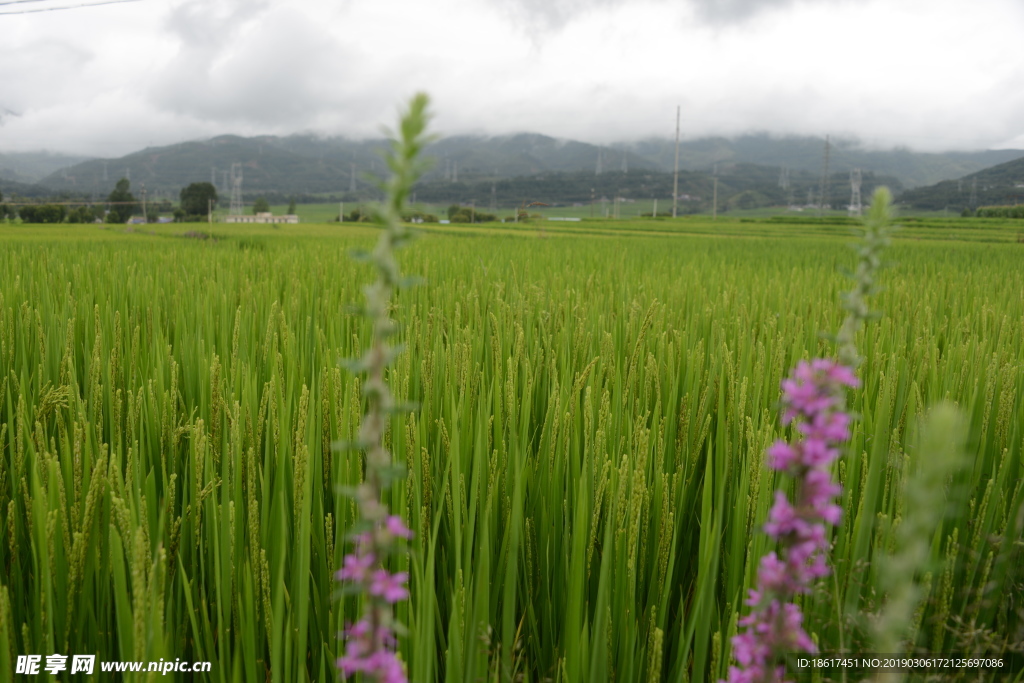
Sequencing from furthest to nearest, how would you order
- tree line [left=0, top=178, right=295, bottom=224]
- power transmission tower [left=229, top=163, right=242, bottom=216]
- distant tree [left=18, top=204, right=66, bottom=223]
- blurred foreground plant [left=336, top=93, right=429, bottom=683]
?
power transmission tower [left=229, top=163, right=242, bottom=216] < tree line [left=0, top=178, right=295, bottom=224] < distant tree [left=18, top=204, right=66, bottom=223] < blurred foreground plant [left=336, top=93, right=429, bottom=683]

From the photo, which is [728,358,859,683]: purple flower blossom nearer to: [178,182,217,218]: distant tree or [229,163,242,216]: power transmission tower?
[178,182,217,218]: distant tree

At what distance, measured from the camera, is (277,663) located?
2.42ft

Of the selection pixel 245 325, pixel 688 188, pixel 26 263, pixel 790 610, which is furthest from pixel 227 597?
pixel 688 188

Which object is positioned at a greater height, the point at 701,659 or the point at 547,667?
the point at 701,659

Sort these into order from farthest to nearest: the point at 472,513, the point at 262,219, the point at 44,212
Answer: the point at 262,219 < the point at 44,212 < the point at 472,513

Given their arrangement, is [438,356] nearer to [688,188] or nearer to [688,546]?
[688,546]

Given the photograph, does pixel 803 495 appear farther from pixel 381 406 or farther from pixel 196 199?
pixel 196 199

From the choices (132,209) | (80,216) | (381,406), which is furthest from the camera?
(132,209)

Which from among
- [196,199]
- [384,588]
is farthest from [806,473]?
[196,199]

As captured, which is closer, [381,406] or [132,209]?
[381,406]

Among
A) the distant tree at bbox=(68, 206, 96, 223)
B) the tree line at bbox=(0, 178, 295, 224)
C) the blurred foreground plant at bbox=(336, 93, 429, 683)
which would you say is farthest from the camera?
the tree line at bbox=(0, 178, 295, 224)

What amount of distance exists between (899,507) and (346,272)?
388 cm

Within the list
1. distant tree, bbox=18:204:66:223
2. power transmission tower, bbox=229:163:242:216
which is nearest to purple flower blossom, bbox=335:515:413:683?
distant tree, bbox=18:204:66:223

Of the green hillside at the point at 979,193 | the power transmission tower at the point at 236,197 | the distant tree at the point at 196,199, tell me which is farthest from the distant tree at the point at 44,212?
the green hillside at the point at 979,193
